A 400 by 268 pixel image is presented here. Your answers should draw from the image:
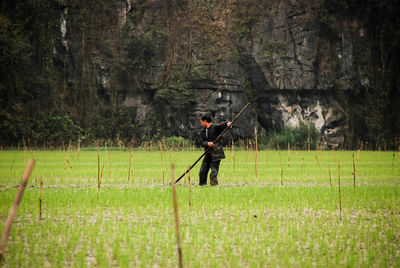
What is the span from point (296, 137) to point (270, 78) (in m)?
3.40

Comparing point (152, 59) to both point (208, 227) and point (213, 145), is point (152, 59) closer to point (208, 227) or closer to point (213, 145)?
point (213, 145)

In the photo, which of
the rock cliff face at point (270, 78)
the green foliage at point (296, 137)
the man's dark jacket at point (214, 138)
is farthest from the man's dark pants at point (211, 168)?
the rock cliff face at point (270, 78)

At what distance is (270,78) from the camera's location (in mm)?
25531

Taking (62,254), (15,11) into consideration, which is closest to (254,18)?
(15,11)

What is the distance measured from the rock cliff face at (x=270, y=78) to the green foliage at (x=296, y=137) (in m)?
0.53

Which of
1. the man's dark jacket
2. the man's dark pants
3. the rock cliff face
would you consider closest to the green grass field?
the man's dark pants

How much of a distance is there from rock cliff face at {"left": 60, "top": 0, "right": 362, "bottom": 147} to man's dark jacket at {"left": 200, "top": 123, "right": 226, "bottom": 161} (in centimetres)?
1694

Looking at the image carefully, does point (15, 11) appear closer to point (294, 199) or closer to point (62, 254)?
point (294, 199)

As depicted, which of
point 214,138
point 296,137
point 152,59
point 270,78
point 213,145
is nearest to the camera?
point 213,145

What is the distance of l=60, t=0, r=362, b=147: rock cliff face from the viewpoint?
25.2m

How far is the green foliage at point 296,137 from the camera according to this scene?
24.7 meters

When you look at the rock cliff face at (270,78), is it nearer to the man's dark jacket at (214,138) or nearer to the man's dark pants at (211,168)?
the man's dark pants at (211,168)

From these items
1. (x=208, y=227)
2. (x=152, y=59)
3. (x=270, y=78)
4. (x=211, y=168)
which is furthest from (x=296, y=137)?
(x=208, y=227)

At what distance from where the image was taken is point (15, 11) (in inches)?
992
